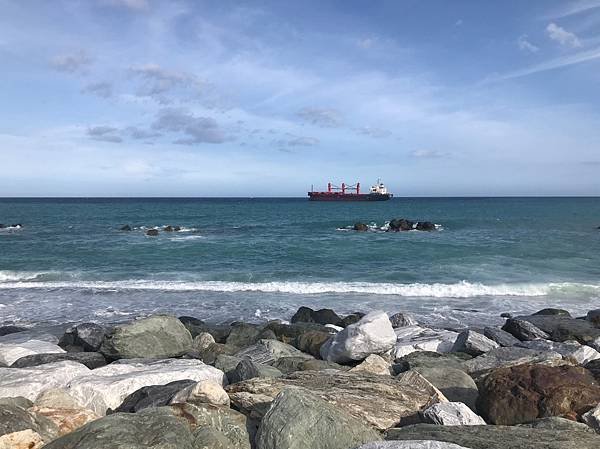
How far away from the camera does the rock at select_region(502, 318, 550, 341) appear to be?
10.6 metres

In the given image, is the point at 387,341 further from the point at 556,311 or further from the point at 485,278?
the point at 485,278

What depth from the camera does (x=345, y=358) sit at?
806 centimetres

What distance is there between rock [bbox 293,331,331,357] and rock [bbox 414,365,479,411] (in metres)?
3.27

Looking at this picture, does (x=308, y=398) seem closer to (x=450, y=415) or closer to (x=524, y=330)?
(x=450, y=415)

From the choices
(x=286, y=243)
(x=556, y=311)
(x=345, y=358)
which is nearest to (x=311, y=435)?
(x=345, y=358)

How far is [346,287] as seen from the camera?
1869 centimetres

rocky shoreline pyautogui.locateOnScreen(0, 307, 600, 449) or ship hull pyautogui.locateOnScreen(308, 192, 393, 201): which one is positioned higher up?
ship hull pyautogui.locateOnScreen(308, 192, 393, 201)

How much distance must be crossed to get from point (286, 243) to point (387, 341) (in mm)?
25082

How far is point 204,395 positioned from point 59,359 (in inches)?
161

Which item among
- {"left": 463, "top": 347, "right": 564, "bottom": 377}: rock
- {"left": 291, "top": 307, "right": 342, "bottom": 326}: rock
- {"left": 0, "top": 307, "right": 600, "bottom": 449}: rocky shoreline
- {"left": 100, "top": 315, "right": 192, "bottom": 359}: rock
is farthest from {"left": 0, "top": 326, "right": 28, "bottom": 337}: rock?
{"left": 463, "top": 347, "right": 564, "bottom": 377}: rock

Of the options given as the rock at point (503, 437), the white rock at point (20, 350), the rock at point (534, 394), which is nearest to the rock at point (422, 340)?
the rock at point (534, 394)

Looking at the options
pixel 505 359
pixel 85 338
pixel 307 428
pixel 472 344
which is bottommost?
pixel 85 338

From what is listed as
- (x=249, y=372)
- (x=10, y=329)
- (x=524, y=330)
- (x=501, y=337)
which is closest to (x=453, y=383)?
(x=249, y=372)

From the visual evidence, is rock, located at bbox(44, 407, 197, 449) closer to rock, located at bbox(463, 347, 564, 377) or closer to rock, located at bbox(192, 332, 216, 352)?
rock, located at bbox(463, 347, 564, 377)
